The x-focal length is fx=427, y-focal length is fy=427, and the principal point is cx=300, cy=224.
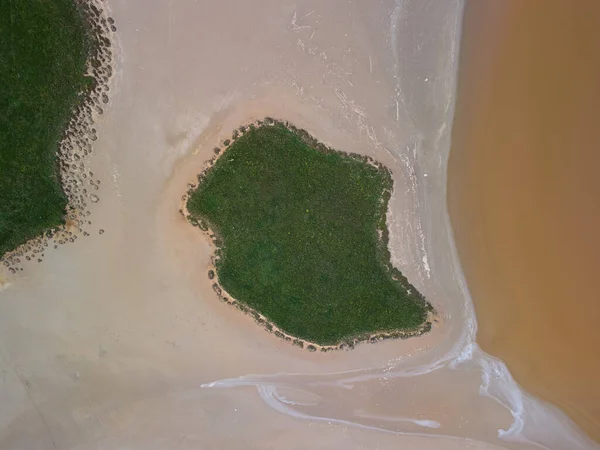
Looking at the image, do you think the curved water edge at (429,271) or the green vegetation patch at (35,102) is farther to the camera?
the curved water edge at (429,271)

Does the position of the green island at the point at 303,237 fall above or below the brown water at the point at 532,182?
below

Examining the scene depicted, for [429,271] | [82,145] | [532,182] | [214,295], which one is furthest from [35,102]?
[532,182]

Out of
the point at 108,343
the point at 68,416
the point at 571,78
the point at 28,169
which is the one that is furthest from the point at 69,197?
the point at 571,78

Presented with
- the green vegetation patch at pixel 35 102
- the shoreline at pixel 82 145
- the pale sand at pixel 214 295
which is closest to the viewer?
the green vegetation patch at pixel 35 102

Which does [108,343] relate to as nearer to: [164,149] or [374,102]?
[164,149]

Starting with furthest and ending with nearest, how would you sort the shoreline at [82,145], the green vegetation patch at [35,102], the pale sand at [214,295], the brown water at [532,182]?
the brown water at [532,182] → the pale sand at [214,295] → the shoreline at [82,145] → the green vegetation patch at [35,102]

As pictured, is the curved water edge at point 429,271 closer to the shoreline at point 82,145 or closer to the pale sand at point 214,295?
the pale sand at point 214,295

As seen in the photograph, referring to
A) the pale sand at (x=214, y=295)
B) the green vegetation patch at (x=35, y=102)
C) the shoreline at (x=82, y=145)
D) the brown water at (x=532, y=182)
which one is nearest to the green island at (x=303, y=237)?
the pale sand at (x=214, y=295)
